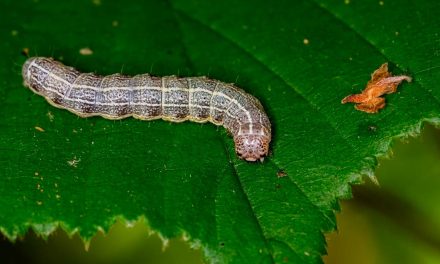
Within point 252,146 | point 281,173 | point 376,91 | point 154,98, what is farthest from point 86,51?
point 376,91

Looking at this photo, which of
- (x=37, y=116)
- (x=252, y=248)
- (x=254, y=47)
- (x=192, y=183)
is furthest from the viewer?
(x=254, y=47)

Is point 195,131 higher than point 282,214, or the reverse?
point 195,131

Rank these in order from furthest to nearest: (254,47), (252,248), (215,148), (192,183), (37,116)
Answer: (254,47)
(37,116)
(215,148)
(192,183)
(252,248)

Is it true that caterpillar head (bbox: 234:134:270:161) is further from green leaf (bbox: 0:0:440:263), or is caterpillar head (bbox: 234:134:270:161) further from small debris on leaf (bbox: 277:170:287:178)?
small debris on leaf (bbox: 277:170:287:178)

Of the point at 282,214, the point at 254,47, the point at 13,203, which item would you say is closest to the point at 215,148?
the point at 282,214

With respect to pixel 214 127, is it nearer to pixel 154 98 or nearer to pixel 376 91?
pixel 154 98

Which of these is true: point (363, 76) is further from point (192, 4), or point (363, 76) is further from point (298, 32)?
point (192, 4)

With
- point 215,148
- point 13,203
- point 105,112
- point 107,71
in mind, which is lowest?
point 13,203
